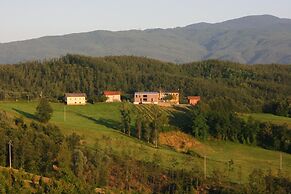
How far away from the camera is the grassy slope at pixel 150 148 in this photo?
4153 centimetres

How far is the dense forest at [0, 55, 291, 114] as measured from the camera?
7794 cm

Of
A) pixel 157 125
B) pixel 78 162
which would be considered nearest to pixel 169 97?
pixel 157 125

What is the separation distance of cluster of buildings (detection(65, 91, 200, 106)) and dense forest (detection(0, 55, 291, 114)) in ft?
8.32

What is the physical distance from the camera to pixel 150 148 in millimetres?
45719

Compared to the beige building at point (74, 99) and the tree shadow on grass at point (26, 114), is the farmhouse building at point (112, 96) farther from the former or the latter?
the tree shadow on grass at point (26, 114)

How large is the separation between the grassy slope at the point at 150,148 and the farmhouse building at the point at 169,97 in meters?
14.7

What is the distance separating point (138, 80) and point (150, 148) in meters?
46.0

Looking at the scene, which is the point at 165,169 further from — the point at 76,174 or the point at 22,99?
the point at 22,99

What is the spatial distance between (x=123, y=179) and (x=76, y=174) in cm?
319

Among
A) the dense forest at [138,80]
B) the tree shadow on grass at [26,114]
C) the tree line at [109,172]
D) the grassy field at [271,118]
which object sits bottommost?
the tree line at [109,172]

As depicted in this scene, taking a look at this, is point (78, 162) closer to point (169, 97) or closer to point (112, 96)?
point (112, 96)

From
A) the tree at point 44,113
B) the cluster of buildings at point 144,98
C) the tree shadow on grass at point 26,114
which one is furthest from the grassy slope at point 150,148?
the cluster of buildings at point 144,98

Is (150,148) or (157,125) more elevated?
(157,125)

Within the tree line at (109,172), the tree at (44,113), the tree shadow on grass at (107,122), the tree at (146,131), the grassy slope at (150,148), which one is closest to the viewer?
the tree line at (109,172)
